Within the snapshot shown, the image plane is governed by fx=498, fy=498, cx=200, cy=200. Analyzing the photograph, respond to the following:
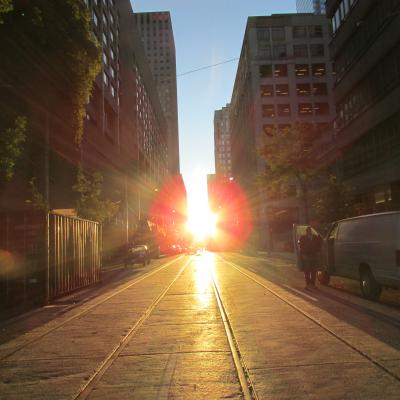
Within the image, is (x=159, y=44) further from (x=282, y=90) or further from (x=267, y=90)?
(x=282, y=90)

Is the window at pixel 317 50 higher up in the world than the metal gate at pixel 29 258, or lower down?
higher up

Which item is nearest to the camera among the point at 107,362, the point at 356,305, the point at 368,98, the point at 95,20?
the point at 107,362

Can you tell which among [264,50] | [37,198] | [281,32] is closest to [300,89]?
[264,50]

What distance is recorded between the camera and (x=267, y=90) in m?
71.9

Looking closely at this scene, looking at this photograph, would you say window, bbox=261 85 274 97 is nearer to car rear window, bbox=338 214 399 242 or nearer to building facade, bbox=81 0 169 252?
building facade, bbox=81 0 169 252

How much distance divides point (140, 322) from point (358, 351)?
15.0 ft

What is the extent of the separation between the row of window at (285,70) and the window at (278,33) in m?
4.21

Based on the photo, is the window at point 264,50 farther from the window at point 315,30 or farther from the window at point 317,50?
the window at point 315,30

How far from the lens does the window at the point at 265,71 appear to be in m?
72.2

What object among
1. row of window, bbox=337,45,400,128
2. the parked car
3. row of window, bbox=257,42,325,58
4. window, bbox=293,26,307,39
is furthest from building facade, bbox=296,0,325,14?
the parked car

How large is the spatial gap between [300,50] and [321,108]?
9255 mm

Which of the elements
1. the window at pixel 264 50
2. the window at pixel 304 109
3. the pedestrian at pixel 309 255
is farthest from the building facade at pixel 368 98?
the window at pixel 264 50

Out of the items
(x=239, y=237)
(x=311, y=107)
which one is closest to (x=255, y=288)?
(x=311, y=107)

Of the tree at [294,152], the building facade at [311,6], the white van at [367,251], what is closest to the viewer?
the white van at [367,251]
